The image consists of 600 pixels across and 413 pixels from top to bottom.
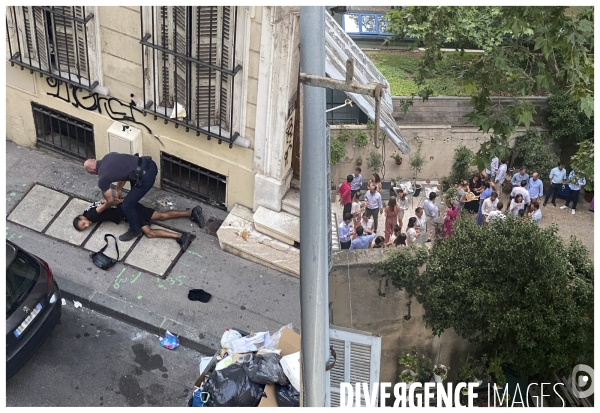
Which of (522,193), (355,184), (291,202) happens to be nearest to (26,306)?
(291,202)

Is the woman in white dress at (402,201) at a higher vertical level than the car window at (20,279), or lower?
lower

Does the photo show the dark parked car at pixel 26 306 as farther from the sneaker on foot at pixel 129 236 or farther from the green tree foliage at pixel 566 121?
the green tree foliage at pixel 566 121

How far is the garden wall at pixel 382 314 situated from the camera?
29.2 feet

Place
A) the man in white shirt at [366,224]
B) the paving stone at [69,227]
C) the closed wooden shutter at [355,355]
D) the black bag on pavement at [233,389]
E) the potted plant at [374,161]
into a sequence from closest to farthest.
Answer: the closed wooden shutter at [355,355], the black bag on pavement at [233,389], the paving stone at [69,227], the man in white shirt at [366,224], the potted plant at [374,161]

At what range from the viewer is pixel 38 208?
11297mm

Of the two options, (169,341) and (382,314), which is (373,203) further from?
(169,341)

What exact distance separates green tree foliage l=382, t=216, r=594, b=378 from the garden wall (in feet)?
1.78

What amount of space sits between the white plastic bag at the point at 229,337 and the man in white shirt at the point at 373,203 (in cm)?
374

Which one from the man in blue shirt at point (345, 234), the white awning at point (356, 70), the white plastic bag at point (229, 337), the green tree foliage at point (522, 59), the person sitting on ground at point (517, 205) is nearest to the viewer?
the green tree foliage at point (522, 59)

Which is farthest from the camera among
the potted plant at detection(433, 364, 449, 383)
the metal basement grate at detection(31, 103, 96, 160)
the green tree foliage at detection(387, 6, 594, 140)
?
the metal basement grate at detection(31, 103, 96, 160)

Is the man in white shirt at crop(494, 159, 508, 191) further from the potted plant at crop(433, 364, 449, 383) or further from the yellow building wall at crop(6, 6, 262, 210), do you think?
the potted plant at crop(433, 364, 449, 383)

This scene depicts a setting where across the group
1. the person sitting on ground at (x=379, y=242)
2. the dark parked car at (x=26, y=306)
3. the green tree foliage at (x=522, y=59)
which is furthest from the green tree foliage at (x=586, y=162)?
the dark parked car at (x=26, y=306)

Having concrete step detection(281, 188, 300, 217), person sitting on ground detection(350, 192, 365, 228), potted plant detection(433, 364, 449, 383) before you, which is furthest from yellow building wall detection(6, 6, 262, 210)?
potted plant detection(433, 364, 449, 383)

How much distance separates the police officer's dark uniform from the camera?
411 inches
